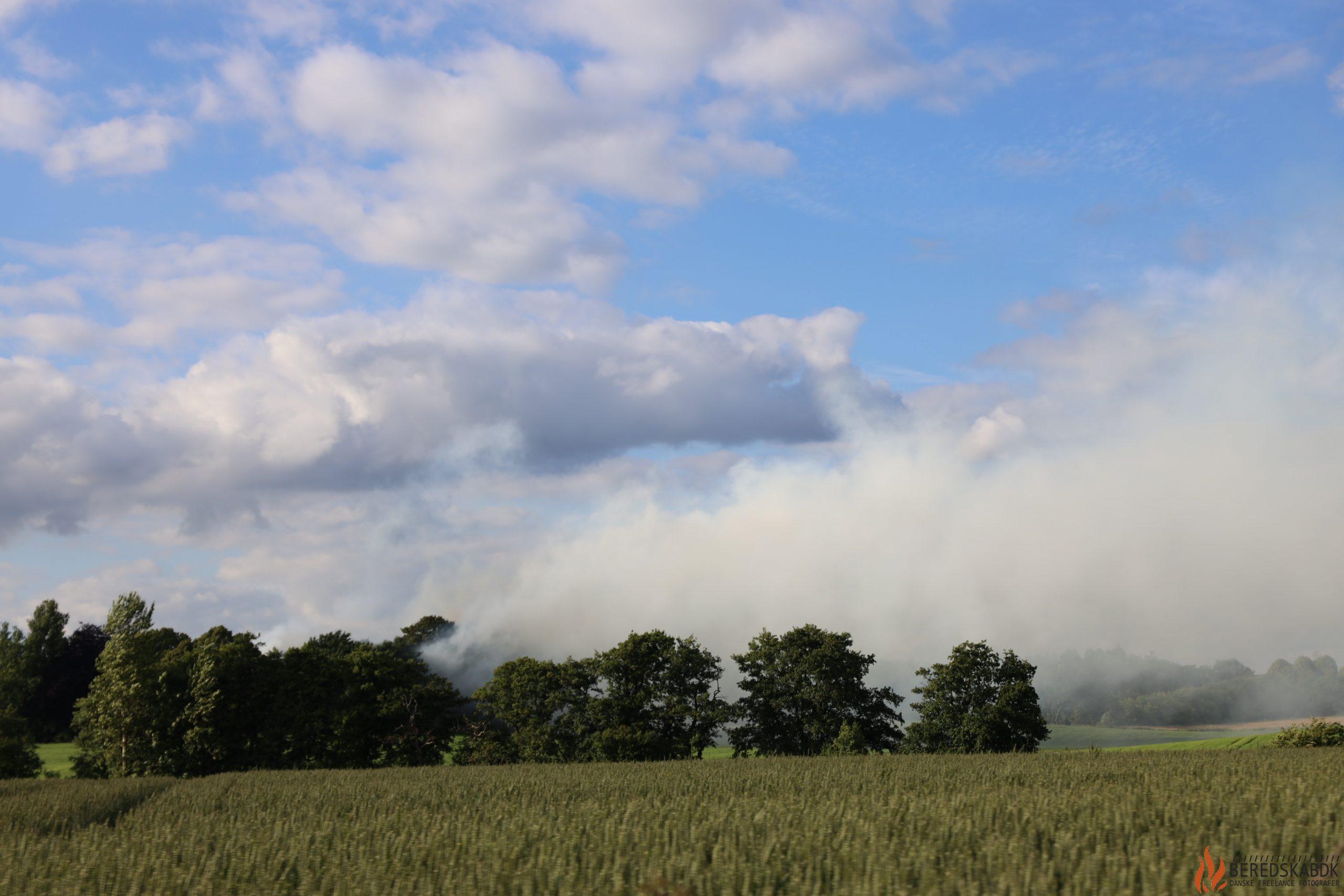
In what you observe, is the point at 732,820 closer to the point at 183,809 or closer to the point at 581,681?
the point at 183,809

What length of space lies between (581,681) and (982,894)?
39.2 m

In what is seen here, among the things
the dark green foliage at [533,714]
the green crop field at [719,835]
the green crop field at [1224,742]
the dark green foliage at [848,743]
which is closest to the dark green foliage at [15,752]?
the dark green foliage at [533,714]

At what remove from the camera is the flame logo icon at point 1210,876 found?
932cm

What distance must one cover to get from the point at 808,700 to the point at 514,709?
1554 centimetres

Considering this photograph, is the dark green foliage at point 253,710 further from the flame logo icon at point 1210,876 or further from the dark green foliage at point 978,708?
the flame logo icon at point 1210,876

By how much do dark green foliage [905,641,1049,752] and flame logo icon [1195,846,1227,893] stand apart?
34.4 m

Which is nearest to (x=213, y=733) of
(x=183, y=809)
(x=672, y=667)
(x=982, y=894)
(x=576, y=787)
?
(x=672, y=667)

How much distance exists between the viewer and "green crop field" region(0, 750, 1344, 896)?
10.4m

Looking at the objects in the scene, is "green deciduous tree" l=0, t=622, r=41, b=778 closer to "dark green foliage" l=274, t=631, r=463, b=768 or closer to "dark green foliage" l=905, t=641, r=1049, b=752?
"dark green foliage" l=274, t=631, r=463, b=768

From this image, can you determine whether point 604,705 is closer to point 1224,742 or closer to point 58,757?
point 1224,742

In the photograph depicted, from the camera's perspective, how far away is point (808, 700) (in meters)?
45.7

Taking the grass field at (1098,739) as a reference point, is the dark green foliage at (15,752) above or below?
above

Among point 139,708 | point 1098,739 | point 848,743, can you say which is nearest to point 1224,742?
point 1098,739

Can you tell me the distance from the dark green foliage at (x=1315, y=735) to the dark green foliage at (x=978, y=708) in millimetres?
10017
